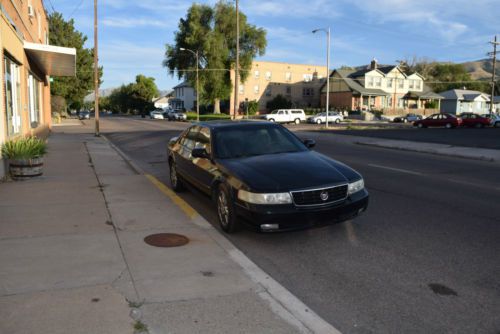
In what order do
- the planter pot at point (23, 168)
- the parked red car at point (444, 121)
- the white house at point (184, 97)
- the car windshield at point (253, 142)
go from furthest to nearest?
the white house at point (184, 97)
the parked red car at point (444, 121)
the planter pot at point (23, 168)
the car windshield at point (253, 142)

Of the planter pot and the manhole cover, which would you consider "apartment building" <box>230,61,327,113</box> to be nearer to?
the planter pot

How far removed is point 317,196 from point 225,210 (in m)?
1.29

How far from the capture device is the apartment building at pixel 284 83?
71938mm

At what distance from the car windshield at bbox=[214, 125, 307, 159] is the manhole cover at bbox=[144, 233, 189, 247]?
4.36 ft

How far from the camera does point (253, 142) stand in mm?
6797

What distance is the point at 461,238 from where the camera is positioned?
5.71m

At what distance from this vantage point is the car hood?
5281 millimetres

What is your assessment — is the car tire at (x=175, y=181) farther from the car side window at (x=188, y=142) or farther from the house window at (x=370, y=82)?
the house window at (x=370, y=82)

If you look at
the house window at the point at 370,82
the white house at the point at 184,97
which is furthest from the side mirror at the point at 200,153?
the white house at the point at 184,97

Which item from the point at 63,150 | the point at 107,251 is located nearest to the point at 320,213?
the point at 107,251

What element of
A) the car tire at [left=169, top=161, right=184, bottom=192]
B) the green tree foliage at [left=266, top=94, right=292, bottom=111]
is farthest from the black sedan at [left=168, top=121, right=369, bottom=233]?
the green tree foliage at [left=266, top=94, right=292, bottom=111]

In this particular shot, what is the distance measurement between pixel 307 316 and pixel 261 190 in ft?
6.02

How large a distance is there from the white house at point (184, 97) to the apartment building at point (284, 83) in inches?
857

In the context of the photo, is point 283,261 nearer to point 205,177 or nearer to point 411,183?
point 205,177
